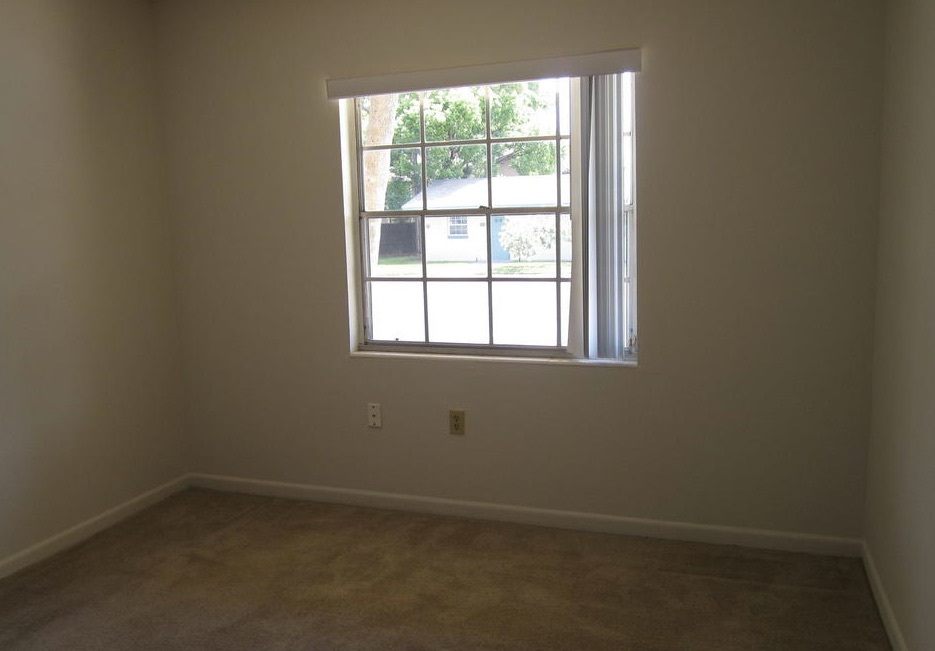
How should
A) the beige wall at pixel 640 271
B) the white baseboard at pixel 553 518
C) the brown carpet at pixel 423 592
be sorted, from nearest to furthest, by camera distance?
the brown carpet at pixel 423 592
the beige wall at pixel 640 271
the white baseboard at pixel 553 518

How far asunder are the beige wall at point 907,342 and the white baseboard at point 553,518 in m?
0.26

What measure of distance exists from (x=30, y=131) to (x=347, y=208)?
129cm

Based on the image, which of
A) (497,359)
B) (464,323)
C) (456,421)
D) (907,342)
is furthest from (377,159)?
(907,342)

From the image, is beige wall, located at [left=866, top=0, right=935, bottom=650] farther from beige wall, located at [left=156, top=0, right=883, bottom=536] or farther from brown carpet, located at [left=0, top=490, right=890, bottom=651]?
brown carpet, located at [left=0, top=490, right=890, bottom=651]

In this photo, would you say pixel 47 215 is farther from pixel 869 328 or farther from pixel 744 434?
pixel 869 328

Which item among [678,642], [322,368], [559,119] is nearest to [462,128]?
[559,119]

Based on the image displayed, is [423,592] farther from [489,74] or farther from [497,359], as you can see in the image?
[489,74]

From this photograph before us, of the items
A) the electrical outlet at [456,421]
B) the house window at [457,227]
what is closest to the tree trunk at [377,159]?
the house window at [457,227]

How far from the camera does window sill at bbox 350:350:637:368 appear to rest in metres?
3.25

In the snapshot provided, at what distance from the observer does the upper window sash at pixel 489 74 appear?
304 cm

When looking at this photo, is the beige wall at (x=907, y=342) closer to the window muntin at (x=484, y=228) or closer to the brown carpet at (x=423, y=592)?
the brown carpet at (x=423, y=592)

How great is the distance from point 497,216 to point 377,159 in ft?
2.10

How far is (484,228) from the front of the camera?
3457mm

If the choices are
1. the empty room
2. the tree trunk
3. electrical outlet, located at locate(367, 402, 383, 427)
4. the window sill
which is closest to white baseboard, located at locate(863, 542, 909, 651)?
the empty room
